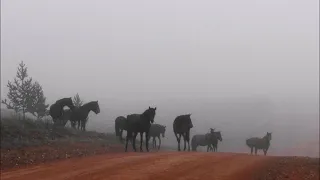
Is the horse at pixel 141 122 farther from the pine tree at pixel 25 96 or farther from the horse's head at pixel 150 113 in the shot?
the pine tree at pixel 25 96

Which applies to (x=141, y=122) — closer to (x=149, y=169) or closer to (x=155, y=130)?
(x=149, y=169)

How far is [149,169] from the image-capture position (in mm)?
15953

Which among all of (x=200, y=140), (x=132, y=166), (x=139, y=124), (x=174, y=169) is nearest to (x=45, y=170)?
(x=132, y=166)

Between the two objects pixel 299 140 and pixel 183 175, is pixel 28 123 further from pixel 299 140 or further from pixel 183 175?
pixel 299 140

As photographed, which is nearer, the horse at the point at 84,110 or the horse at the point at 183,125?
the horse at the point at 183,125

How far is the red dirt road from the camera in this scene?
14875 mm

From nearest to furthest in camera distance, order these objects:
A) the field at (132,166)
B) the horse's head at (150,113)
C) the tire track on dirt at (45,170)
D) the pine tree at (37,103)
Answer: the field at (132,166), the tire track on dirt at (45,170), the horse's head at (150,113), the pine tree at (37,103)

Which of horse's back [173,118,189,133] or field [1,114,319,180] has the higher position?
horse's back [173,118,189,133]

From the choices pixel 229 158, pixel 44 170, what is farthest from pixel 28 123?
pixel 229 158

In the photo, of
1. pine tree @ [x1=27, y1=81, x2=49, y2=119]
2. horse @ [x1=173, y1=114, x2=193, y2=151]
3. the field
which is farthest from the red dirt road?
pine tree @ [x1=27, y1=81, x2=49, y2=119]

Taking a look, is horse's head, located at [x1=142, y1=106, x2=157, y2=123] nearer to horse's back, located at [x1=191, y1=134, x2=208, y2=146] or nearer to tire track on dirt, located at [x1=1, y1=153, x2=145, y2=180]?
tire track on dirt, located at [x1=1, y1=153, x2=145, y2=180]

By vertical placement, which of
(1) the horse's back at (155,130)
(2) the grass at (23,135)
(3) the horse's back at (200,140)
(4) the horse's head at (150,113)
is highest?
(4) the horse's head at (150,113)

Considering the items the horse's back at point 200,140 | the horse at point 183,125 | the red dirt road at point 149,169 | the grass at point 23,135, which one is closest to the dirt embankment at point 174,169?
the red dirt road at point 149,169

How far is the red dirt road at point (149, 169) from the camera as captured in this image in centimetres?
1488
